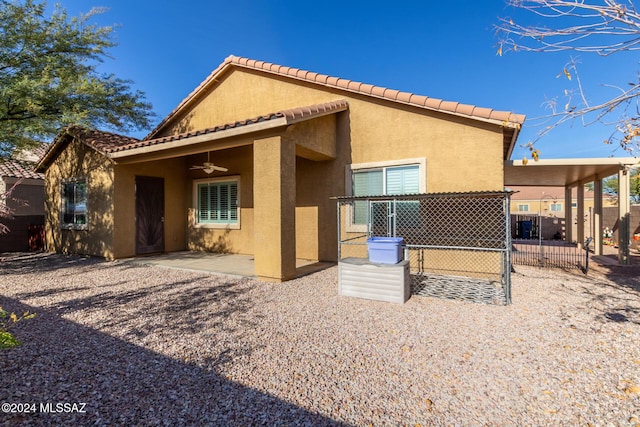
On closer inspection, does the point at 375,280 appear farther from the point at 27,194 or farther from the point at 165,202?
the point at 27,194

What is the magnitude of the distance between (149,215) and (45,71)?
4.81 metres

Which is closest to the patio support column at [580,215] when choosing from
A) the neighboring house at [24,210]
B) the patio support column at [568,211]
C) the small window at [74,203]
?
the patio support column at [568,211]

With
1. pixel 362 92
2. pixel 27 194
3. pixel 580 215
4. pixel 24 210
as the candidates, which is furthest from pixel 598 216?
pixel 24 210

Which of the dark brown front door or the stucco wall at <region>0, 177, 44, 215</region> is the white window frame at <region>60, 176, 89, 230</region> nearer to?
the dark brown front door

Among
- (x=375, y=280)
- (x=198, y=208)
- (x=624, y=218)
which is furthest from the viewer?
(x=198, y=208)

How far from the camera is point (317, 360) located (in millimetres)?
3195

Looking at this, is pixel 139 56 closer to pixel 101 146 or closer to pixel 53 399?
pixel 101 146

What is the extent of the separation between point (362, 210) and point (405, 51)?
6.63 metres

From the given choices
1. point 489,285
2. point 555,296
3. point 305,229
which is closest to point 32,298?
point 305,229

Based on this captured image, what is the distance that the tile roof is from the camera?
645 centimetres

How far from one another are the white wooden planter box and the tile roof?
3.01 meters

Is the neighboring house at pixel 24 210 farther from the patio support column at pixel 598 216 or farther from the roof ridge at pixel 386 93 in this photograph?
the patio support column at pixel 598 216

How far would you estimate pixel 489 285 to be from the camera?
6293 mm

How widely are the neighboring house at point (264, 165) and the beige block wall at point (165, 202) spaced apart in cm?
4
